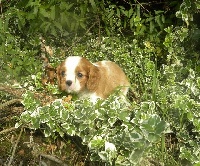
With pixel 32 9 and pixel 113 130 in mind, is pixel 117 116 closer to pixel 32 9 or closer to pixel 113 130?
pixel 113 130

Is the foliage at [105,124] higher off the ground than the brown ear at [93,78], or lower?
lower

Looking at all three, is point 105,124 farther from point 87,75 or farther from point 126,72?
point 126,72

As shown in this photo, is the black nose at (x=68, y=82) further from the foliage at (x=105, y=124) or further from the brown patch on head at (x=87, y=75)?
the foliage at (x=105, y=124)

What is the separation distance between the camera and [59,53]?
5.52 meters

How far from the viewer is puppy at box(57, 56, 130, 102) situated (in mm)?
4070

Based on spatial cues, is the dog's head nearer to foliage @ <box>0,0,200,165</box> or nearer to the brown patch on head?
the brown patch on head

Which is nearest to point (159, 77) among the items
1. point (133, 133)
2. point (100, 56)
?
point (100, 56)

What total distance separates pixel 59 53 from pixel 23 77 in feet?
3.20

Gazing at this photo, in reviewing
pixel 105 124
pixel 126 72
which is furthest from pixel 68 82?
pixel 126 72

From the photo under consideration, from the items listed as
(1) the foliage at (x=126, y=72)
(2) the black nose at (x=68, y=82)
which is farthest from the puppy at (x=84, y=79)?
(1) the foliage at (x=126, y=72)

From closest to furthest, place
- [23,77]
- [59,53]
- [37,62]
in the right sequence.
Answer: [23,77] < [37,62] < [59,53]

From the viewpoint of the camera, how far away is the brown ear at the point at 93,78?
4.17 metres

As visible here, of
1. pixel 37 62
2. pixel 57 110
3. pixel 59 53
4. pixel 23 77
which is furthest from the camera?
pixel 59 53

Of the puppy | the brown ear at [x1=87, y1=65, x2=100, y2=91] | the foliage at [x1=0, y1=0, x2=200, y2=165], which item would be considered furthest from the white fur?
the foliage at [x1=0, y1=0, x2=200, y2=165]
